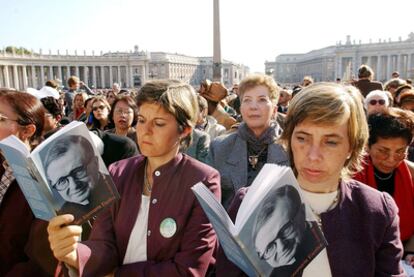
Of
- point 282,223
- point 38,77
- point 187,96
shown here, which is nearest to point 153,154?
point 187,96

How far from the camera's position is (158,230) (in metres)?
2.19

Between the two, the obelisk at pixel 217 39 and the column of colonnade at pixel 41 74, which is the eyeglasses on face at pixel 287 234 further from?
the column of colonnade at pixel 41 74

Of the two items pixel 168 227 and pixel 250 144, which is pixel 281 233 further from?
pixel 250 144

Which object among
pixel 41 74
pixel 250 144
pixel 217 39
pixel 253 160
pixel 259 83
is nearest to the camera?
pixel 253 160

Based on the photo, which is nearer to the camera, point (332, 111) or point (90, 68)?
point (332, 111)

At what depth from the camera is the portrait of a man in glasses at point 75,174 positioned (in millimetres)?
1680

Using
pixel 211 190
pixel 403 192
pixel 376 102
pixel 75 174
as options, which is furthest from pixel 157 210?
pixel 376 102

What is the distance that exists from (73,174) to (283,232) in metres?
0.94

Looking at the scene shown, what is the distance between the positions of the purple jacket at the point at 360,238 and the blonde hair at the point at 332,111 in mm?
217

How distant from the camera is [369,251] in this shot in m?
1.75

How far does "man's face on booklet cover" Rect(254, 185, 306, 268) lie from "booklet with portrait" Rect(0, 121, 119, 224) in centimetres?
75

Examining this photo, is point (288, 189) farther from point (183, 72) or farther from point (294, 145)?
point (183, 72)

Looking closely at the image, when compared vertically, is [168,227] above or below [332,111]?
below

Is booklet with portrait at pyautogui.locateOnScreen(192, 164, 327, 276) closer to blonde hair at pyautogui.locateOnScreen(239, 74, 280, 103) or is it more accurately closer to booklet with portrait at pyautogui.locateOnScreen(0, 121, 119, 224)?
booklet with portrait at pyautogui.locateOnScreen(0, 121, 119, 224)
